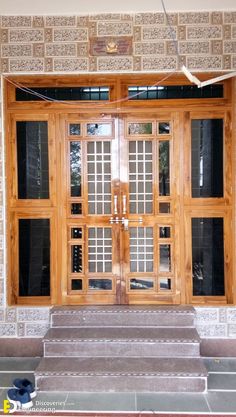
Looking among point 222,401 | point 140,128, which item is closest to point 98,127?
point 140,128

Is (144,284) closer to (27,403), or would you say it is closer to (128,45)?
(27,403)

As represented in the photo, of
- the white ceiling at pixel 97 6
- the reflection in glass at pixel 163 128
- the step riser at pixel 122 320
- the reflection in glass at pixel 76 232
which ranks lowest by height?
the step riser at pixel 122 320

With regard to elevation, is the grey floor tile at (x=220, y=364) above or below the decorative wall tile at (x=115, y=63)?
below

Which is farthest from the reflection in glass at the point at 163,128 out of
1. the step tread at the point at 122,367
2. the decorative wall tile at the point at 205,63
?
the step tread at the point at 122,367

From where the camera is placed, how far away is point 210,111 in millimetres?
3984

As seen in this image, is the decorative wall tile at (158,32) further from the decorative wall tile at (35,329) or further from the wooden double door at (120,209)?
the decorative wall tile at (35,329)

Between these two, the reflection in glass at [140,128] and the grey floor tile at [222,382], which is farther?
the reflection in glass at [140,128]

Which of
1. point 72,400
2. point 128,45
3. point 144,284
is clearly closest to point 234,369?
point 144,284

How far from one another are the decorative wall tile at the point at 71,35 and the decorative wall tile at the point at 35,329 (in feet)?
8.97

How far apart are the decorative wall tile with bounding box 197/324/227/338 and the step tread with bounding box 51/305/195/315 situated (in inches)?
9.1

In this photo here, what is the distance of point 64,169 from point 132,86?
1.05m

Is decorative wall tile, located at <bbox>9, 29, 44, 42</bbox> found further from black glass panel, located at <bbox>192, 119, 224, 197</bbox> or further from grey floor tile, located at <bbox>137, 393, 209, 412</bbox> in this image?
grey floor tile, located at <bbox>137, 393, 209, 412</bbox>

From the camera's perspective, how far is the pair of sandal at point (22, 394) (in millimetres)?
2990

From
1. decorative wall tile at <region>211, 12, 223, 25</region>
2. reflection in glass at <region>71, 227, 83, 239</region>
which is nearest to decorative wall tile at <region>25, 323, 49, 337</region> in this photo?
reflection in glass at <region>71, 227, 83, 239</region>
